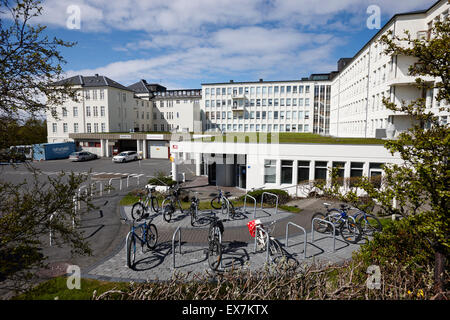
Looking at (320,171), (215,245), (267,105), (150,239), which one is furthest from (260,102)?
(215,245)

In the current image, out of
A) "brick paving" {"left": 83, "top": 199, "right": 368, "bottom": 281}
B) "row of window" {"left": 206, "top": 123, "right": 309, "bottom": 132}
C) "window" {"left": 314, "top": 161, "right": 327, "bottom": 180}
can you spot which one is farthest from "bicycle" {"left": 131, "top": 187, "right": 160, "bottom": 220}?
"row of window" {"left": 206, "top": 123, "right": 309, "bottom": 132}

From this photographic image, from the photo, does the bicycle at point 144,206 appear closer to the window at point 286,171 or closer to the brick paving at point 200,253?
the brick paving at point 200,253

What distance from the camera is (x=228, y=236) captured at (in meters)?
9.93

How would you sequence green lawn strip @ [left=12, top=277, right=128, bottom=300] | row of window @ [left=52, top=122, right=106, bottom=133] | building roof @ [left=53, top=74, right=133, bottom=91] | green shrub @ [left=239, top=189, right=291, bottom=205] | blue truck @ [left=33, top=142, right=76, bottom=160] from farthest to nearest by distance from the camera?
row of window @ [left=52, top=122, right=106, bottom=133] → building roof @ [left=53, top=74, right=133, bottom=91] → blue truck @ [left=33, top=142, right=76, bottom=160] → green shrub @ [left=239, top=189, right=291, bottom=205] → green lawn strip @ [left=12, top=277, right=128, bottom=300]

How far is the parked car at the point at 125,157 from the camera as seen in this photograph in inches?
1428

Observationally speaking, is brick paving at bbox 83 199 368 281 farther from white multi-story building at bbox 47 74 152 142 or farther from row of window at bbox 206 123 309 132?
row of window at bbox 206 123 309 132

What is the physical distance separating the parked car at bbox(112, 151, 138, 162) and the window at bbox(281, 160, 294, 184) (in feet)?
85.0

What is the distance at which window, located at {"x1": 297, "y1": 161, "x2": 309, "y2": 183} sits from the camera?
17656 millimetres

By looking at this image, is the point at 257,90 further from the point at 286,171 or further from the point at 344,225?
the point at 344,225

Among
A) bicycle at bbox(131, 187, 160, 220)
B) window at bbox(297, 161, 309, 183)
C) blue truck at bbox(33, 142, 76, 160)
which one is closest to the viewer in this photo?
bicycle at bbox(131, 187, 160, 220)
